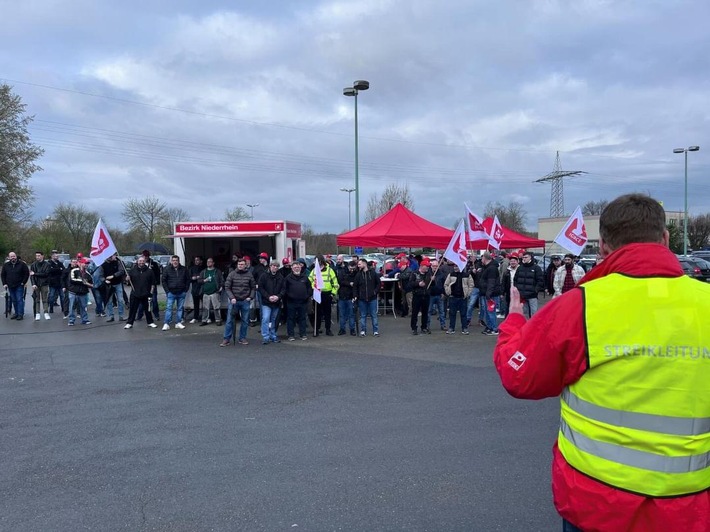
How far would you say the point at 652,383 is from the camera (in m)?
1.91

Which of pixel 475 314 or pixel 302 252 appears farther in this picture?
pixel 302 252

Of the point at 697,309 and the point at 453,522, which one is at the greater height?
the point at 697,309

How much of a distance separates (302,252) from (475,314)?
5827 mm

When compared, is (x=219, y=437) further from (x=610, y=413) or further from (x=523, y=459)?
(x=610, y=413)

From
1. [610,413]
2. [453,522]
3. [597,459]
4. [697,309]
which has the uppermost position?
[697,309]

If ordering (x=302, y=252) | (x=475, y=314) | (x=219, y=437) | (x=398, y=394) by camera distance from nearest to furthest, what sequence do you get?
1. (x=219, y=437)
2. (x=398, y=394)
3. (x=475, y=314)
4. (x=302, y=252)

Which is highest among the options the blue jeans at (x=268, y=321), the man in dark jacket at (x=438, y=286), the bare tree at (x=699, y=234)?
the bare tree at (x=699, y=234)

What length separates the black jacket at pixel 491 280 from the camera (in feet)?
44.4

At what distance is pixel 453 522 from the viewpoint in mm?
3930

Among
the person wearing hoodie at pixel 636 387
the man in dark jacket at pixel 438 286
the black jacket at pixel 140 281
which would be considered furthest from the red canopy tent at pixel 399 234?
the person wearing hoodie at pixel 636 387

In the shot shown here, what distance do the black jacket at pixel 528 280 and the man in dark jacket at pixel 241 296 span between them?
584 centimetres

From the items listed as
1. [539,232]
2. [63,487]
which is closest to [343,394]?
[63,487]

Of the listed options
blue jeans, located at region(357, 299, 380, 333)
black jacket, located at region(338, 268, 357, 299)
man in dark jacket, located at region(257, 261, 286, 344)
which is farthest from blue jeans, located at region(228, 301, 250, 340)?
blue jeans, located at region(357, 299, 380, 333)

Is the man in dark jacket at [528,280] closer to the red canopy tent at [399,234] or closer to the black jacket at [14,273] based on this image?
the red canopy tent at [399,234]
